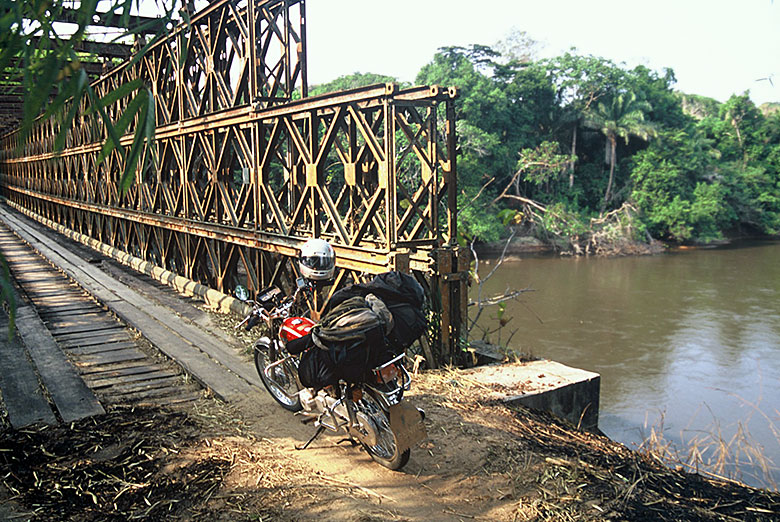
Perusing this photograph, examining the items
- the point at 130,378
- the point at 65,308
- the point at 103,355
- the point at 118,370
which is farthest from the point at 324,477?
the point at 65,308

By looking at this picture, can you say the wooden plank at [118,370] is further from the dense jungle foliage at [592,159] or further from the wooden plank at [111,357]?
the dense jungle foliage at [592,159]

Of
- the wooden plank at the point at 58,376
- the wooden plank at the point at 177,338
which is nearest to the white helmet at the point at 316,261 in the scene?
the wooden plank at the point at 177,338

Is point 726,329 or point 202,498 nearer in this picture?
point 202,498

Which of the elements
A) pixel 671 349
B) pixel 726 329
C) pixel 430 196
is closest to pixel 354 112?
pixel 430 196

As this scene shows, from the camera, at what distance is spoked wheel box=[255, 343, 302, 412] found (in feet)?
18.5

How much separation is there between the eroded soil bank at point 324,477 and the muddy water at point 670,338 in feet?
6.62

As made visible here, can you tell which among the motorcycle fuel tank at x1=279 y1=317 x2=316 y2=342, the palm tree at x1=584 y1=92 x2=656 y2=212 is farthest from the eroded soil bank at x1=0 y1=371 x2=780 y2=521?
the palm tree at x1=584 y1=92 x2=656 y2=212

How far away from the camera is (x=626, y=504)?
4.06 m

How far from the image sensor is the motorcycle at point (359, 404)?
445 cm

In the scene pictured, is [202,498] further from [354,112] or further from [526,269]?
[526,269]

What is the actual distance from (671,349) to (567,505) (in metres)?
15.5

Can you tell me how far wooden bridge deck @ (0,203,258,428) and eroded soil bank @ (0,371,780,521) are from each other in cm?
57

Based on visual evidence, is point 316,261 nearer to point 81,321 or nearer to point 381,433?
point 381,433

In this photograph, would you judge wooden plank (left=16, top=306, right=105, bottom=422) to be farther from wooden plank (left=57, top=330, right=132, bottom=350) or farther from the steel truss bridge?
the steel truss bridge
